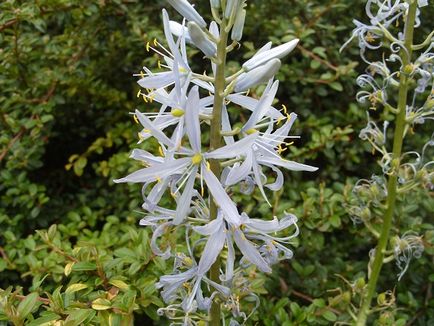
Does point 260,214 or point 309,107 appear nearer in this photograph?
point 260,214

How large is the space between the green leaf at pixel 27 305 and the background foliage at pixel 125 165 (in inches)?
3.4

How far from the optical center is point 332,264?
263cm

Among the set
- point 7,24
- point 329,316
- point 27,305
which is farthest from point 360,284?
point 7,24

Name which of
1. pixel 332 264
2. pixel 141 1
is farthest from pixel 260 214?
pixel 141 1

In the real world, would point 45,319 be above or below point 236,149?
below

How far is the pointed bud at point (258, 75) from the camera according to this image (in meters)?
1.33

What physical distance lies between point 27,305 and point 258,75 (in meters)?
0.98

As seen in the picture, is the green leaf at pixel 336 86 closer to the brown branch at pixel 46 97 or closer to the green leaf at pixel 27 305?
the brown branch at pixel 46 97

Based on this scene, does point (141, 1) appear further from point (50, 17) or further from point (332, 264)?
point (332, 264)

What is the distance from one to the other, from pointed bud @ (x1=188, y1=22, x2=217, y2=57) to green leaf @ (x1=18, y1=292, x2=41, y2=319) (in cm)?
92

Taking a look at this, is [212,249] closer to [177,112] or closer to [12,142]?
[177,112]

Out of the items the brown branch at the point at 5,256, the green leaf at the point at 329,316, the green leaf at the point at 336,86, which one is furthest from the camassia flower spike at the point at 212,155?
the green leaf at the point at 336,86

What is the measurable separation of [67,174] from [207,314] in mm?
1908

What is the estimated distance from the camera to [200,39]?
1338 mm
